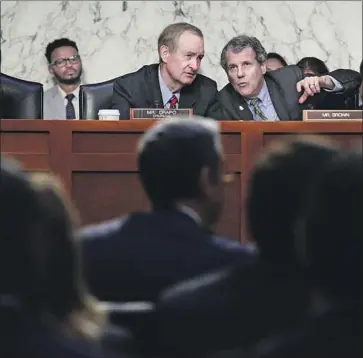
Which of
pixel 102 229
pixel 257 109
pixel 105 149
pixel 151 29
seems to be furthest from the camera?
pixel 151 29

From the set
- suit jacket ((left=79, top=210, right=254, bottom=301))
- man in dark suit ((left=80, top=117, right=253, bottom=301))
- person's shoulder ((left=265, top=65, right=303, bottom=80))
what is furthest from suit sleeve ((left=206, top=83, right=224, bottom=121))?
suit jacket ((left=79, top=210, right=254, bottom=301))

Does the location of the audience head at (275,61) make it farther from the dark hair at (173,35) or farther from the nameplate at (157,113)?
the nameplate at (157,113)

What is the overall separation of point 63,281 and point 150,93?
142 cm

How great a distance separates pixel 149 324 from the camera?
11.1 feet

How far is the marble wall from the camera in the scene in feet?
20.9

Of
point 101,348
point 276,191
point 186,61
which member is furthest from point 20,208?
point 186,61

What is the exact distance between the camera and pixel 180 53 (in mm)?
4723

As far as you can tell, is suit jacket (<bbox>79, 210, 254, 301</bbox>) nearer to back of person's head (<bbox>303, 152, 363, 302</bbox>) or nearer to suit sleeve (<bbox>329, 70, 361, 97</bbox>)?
back of person's head (<bbox>303, 152, 363, 302</bbox>)

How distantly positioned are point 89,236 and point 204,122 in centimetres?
46

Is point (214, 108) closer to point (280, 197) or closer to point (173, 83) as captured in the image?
point (173, 83)

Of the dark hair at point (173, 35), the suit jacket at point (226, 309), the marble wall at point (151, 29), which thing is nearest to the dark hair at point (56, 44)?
the marble wall at point (151, 29)

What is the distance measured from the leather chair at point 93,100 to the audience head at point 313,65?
1459 millimetres

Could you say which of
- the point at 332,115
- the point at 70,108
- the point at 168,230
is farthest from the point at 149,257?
the point at 70,108

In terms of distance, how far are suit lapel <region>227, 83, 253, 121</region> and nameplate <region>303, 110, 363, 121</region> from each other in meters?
0.36
